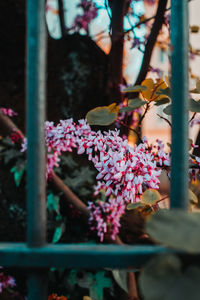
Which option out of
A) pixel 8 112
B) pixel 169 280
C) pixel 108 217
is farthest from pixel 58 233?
pixel 169 280

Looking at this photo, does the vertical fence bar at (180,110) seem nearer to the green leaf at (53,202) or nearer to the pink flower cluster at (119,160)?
the pink flower cluster at (119,160)

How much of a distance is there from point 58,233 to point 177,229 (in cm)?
164

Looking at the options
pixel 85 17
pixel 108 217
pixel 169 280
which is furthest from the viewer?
pixel 85 17

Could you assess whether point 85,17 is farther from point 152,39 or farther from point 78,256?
A: point 78,256

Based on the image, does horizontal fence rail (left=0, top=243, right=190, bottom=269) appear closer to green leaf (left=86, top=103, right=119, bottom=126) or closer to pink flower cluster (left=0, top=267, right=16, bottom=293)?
green leaf (left=86, top=103, right=119, bottom=126)

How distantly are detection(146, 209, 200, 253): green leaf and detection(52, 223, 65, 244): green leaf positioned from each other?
1.61 metres

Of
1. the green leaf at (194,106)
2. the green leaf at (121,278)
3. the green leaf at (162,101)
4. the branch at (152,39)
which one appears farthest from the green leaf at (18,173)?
the green leaf at (194,106)

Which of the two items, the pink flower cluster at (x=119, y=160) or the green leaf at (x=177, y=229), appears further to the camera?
the pink flower cluster at (x=119, y=160)

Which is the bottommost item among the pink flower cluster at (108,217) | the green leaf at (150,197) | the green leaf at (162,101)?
the pink flower cluster at (108,217)

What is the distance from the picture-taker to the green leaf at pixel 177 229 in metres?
0.43

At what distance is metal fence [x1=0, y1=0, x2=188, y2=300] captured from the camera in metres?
0.53

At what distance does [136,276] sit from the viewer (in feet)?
6.50

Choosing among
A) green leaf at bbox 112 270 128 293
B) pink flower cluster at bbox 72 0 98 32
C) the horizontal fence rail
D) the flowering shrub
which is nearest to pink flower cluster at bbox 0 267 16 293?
green leaf at bbox 112 270 128 293

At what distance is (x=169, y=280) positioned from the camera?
434mm
